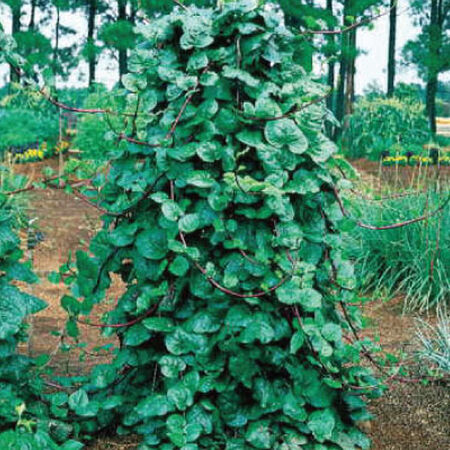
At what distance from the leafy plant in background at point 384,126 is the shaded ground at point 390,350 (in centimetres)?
869

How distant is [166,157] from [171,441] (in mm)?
952

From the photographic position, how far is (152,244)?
7.34 ft

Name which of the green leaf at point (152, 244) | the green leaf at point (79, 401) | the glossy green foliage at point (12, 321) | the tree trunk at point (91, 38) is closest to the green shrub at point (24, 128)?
the tree trunk at point (91, 38)

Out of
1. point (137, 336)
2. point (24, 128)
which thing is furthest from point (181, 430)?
point (24, 128)

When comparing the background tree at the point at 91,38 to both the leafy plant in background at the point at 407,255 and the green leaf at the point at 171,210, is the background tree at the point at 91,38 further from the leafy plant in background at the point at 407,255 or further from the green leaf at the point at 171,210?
the green leaf at the point at 171,210

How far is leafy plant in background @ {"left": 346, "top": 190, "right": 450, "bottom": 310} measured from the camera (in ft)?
15.1

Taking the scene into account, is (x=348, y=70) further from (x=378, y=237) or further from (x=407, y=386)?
(x=407, y=386)

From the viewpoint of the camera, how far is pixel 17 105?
566 inches

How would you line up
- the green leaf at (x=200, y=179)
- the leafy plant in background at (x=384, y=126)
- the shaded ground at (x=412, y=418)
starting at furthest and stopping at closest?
1. the leafy plant in background at (x=384, y=126)
2. the shaded ground at (x=412, y=418)
3. the green leaf at (x=200, y=179)

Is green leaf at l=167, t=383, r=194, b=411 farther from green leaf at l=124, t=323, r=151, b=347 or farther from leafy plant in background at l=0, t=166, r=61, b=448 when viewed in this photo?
leafy plant in background at l=0, t=166, r=61, b=448

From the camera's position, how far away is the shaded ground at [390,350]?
2578 millimetres

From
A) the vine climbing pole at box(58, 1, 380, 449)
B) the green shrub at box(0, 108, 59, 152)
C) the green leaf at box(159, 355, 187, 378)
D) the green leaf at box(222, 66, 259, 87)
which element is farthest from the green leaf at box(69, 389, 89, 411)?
the green shrub at box(0, 108, 59, 152)

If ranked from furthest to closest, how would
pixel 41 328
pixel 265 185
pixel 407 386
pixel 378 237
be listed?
pixel 378 237 → pixel 41 328 → pixel 407 386 → pixel 265 185

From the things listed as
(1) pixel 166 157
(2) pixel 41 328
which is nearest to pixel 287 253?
(1) pixel 166 157
